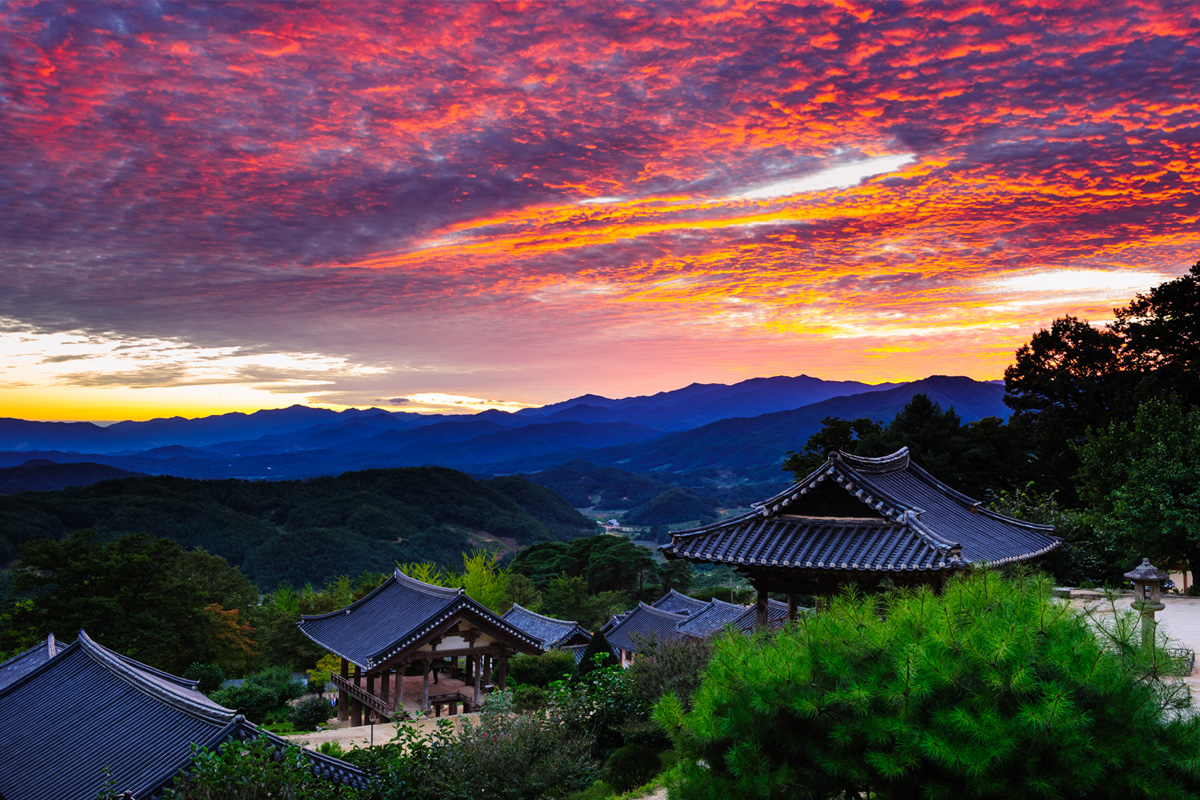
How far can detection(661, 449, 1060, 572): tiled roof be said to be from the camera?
12203 millimetres

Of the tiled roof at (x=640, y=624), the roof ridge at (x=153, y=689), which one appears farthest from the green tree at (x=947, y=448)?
the roof ridge at (x=153, y=689)

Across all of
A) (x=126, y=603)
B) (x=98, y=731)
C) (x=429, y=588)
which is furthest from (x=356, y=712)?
(x=126, y=603)

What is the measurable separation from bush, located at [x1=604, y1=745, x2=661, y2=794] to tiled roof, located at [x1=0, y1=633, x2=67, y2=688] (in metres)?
18.9

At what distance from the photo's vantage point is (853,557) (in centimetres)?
1251

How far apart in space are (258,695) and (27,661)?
7.75 metres

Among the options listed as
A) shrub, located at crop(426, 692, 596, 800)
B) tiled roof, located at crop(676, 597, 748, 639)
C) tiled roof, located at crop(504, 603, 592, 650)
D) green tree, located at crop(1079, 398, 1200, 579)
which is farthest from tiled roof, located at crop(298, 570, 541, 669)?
green tree, located at crop(1079, 398, 1200, 579)

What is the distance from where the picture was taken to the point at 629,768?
12133mm

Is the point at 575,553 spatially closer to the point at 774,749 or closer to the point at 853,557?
the point at 853,557

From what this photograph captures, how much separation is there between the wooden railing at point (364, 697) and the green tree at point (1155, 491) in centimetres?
2254

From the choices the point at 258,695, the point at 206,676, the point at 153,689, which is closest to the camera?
the point at 153,689

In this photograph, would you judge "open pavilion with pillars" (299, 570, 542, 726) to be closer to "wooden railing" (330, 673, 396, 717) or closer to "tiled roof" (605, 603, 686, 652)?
"wooden railing" (330, 673, 396, 717)

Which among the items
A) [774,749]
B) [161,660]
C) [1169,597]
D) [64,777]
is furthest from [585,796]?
[161,660]

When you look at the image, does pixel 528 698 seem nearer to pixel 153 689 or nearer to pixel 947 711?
pixel 153 689

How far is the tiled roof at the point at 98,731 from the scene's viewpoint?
39.0ft
